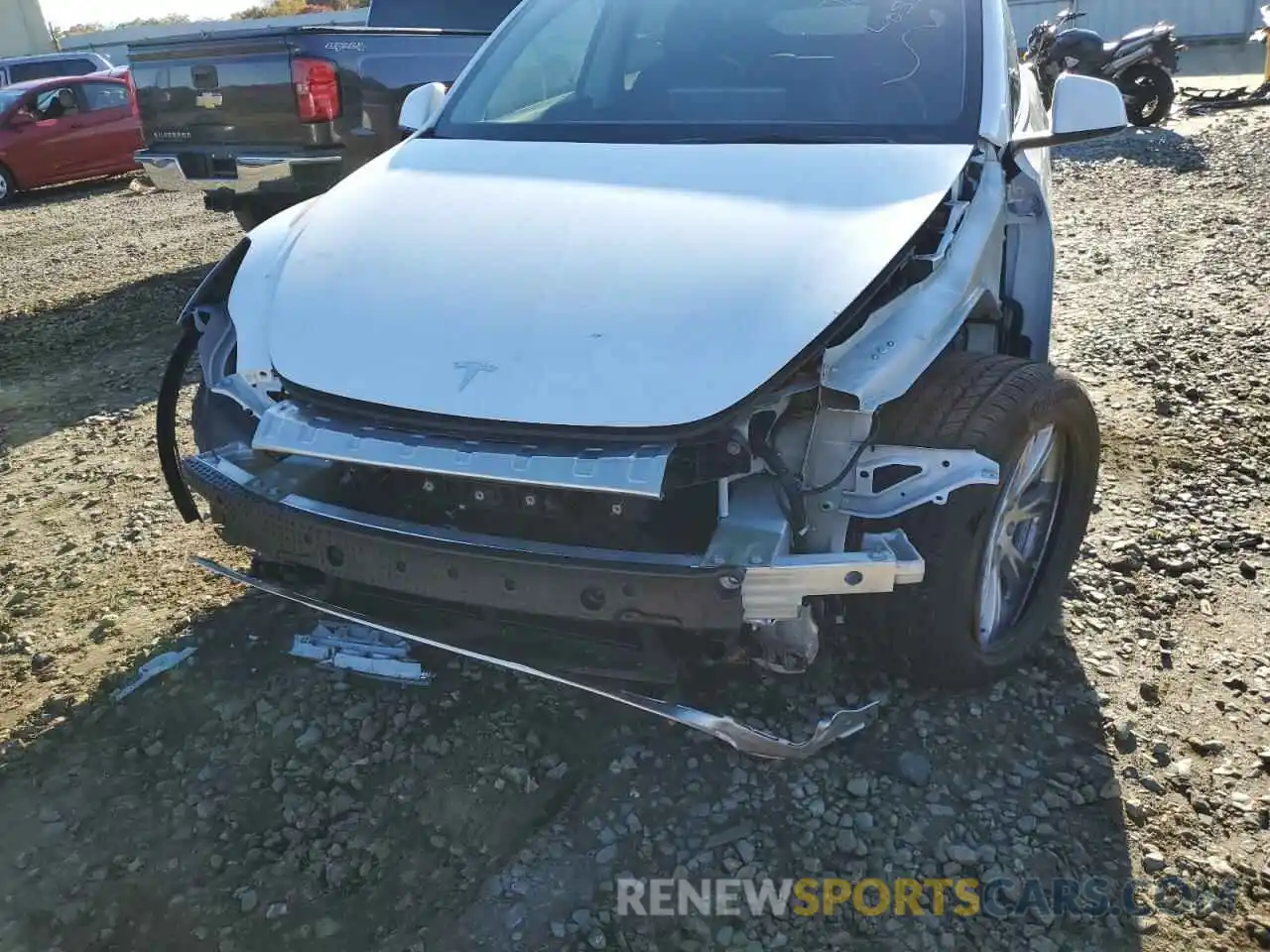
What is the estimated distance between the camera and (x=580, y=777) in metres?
2.66

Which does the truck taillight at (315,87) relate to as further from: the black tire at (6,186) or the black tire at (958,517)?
the black tire at (6,186)

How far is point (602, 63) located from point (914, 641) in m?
2.46

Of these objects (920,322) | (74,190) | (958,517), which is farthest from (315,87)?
(74,190)

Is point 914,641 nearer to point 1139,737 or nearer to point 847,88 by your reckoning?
point 1139,737

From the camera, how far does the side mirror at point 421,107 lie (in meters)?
3.91

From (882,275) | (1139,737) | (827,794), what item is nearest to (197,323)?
(882,275)

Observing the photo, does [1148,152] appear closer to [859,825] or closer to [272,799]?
[859,825]

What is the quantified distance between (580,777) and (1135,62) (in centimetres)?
1260

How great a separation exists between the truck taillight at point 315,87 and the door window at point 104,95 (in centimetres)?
812

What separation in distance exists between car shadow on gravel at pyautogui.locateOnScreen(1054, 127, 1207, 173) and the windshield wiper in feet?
26.4

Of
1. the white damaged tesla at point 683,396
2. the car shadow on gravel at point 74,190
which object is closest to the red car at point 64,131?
the car shadow on gravel at point 74,190

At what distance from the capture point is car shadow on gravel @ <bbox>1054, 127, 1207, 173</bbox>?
10.0 m

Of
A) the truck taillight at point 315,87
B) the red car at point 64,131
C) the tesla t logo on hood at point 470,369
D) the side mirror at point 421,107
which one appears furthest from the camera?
the red car at point 64,131

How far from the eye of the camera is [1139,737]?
2.72 metres
